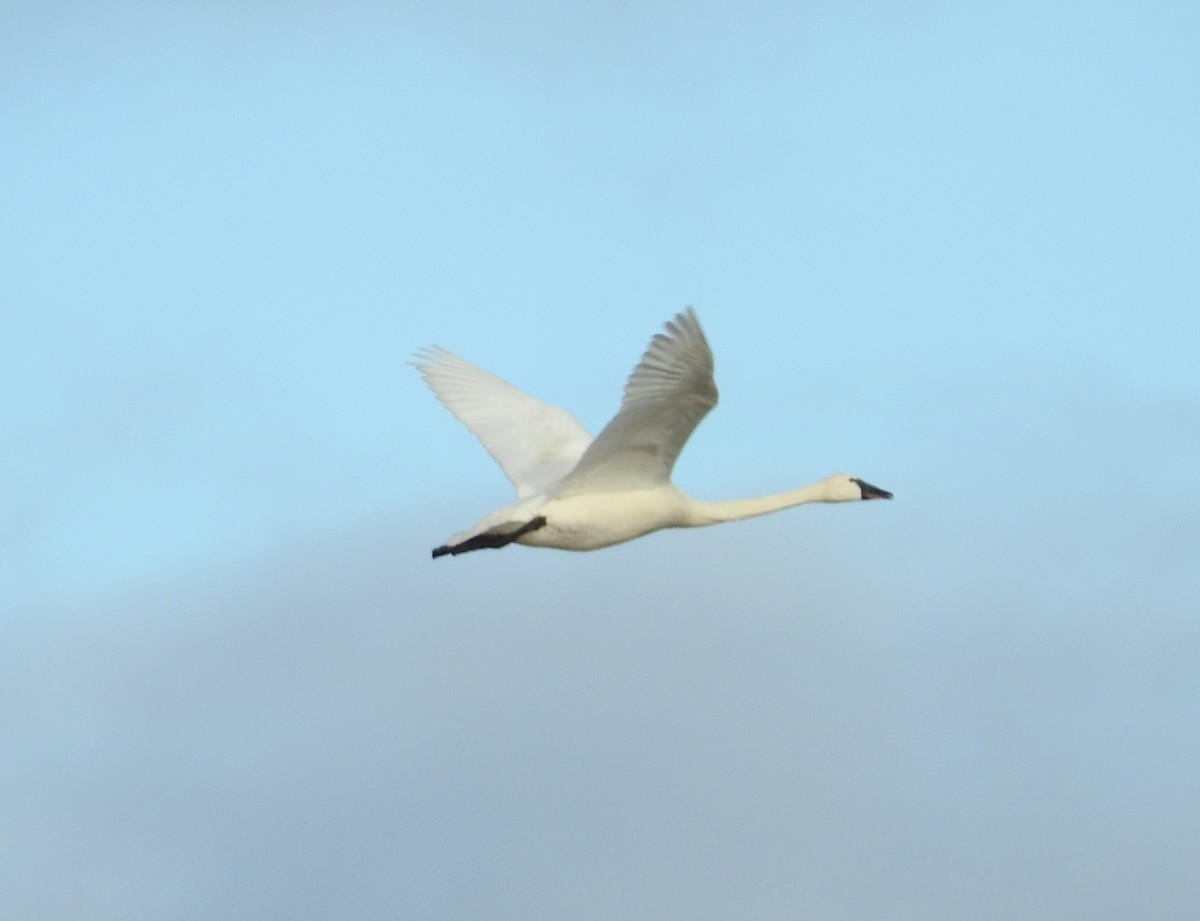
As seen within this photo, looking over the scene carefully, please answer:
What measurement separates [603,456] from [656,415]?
1218mm

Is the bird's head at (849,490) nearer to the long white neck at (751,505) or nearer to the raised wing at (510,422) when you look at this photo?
the long white neck at (751,505)

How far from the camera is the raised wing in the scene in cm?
2952

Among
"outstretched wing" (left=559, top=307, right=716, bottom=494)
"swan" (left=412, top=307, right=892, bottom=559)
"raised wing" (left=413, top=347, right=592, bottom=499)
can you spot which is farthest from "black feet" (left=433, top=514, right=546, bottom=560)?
"raised wing" (left=413, top=347, right=592, bottom=499)

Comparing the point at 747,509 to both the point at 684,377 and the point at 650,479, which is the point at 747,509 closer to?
the point at 650,479

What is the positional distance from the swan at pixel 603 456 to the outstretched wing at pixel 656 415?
0.03 ft

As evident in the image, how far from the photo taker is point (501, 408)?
31219mm

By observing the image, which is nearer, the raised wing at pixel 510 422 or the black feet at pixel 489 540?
the black feet at pixel 489 540

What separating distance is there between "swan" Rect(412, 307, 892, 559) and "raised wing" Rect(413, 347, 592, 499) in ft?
0.04

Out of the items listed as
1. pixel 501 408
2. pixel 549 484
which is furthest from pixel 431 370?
pixel 549 484

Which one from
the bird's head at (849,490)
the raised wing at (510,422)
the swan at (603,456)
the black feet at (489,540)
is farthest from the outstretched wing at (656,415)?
the bird's head at (849,490)

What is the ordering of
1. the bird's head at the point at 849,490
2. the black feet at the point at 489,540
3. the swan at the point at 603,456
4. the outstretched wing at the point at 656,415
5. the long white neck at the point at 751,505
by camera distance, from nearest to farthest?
the outstretched wing at the point at 656,415 → the swan at the point at 603,456 → the black feet at the point at 489,540 → the long white neck at the point at 751,505 → the bird's head at the point at 849,490

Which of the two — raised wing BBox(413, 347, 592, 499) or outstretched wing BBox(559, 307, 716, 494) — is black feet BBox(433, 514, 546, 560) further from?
raised wing BBox(413, 347, 592, 499)

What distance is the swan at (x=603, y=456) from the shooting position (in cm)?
2458

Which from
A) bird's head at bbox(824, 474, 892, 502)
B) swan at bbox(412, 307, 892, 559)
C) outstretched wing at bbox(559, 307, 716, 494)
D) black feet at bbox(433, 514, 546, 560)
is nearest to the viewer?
outstretched wing at bbox(559, 307, 716, 494)
